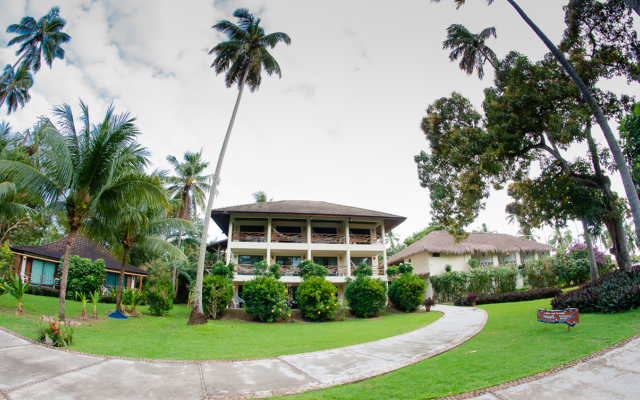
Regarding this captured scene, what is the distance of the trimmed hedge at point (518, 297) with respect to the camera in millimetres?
18153

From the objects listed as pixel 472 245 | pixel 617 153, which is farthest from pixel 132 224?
pixel 472 245

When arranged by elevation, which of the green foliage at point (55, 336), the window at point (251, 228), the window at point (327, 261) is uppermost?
the window at point (251, 228)

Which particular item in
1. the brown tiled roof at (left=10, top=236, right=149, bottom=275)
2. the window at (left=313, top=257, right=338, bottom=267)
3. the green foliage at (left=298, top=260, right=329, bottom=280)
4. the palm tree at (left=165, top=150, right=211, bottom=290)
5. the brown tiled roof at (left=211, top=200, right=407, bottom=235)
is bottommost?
the green foliage at (left=298, top=260, right=329, bottom=280)

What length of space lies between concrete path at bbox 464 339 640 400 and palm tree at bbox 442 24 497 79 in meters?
13.5

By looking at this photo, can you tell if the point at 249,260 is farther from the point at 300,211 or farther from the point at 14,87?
the point at 14,87

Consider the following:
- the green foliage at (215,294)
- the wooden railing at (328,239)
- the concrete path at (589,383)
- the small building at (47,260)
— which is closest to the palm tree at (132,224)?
the green foliage at (215,294)

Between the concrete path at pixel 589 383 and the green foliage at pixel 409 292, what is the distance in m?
14.7

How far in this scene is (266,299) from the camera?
649 inches

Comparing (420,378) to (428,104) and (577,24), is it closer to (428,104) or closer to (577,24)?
(428,104)

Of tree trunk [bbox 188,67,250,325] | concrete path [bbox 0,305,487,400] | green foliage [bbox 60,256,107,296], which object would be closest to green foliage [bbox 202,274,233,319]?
tree trunk [bbox 188,67,250,325]

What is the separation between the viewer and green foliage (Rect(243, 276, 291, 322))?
16.4 m

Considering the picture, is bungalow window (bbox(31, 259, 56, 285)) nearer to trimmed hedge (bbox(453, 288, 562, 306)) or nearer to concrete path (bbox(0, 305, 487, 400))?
concrete path (bbox(0, 305, 487, 400))

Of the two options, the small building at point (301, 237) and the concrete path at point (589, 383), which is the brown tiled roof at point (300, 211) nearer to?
the small building at point (301, 237)

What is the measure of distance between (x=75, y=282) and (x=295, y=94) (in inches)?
621
